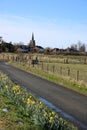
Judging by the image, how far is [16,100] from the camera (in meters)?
15.0

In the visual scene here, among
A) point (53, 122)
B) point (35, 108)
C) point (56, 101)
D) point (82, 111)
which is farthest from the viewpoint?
point (56, 101)

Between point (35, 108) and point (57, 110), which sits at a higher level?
point (35, 108)

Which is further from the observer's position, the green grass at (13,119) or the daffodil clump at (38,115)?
the green grass at (13,119)

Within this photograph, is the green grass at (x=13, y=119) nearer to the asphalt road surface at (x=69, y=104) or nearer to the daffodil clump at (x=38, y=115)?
the daffodil clump at (x=38, y=115)

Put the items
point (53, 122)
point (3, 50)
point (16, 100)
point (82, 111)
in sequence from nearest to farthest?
point (53, 122)
point (16, 100)
point (82, 111)
point (3, 50)

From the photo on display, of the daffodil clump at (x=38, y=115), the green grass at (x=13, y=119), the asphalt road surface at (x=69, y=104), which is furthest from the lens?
the asphalt road surface at (x=69, y=104)

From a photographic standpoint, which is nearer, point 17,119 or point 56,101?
point 17,119

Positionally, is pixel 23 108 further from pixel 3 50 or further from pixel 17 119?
pixel 3 50

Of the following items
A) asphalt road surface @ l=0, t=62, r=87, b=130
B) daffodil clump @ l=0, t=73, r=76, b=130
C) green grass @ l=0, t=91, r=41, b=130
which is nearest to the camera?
daffodil clump @ l=0, t=73, r=76, b=130

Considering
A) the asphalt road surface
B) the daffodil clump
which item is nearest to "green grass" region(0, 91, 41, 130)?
the daffodil clump

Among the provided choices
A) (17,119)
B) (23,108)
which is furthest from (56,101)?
(17,119)

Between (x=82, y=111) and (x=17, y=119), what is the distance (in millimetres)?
5589

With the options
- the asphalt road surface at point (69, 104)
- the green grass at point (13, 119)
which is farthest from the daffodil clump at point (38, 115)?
the asphalt road surface at point (69, 104)

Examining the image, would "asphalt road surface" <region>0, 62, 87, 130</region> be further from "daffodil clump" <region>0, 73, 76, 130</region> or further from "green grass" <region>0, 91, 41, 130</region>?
"green grass" <region>0, 91, 41, 130</region>
